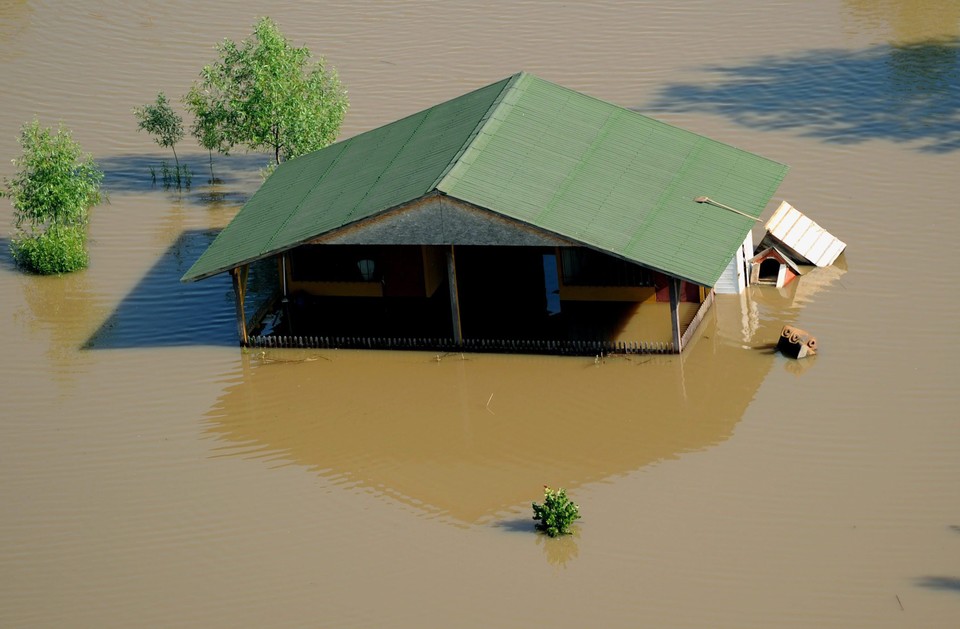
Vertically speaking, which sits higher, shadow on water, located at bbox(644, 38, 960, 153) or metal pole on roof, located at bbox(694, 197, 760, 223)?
shadow on water, located at bbox(644, 38, 960, 153)

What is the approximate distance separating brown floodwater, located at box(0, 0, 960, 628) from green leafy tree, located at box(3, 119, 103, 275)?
1.89ft

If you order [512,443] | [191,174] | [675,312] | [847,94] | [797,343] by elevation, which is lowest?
[512,443]

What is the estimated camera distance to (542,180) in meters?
29.3

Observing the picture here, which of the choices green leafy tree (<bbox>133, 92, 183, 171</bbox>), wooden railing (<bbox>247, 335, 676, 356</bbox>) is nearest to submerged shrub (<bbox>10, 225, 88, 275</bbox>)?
green leafy tree (<bbox>133, 92, 183, 171</bbox>)

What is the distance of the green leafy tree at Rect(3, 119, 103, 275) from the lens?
34969mm

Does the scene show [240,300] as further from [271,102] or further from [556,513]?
[556,513]

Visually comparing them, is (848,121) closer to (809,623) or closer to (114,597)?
(809,623)

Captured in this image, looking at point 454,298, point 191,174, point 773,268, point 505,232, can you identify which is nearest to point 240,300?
point 454,298

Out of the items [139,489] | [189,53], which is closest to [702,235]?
[139,489]

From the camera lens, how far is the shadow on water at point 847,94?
39562 mm

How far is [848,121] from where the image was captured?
4019cm

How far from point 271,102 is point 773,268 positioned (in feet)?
43.8

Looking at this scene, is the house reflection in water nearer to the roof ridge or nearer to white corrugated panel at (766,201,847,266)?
white corrugated panel at (766,201,847,266)

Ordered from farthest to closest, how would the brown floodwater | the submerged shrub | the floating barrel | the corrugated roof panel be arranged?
1. the submerged shrub
2. the corrugated roof panel
3. the floating barrel
4. the brown floodwater
